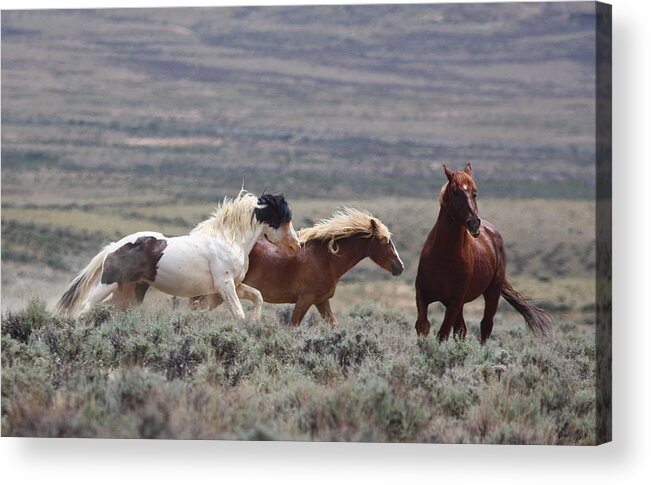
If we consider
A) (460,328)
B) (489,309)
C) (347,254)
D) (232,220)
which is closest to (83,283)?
(232,220)

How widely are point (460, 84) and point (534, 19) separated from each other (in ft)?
2.75

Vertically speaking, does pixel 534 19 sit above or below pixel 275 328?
above

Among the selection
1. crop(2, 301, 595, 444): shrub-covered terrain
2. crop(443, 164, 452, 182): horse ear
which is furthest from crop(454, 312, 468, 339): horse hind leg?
crop(443, 164, 452, 182): horse ear

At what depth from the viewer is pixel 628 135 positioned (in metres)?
12.7

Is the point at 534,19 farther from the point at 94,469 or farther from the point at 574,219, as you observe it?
the point at 94,469

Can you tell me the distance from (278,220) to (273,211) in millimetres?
104

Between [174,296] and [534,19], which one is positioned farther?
[174,296]

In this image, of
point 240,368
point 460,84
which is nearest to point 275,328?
point 240,368

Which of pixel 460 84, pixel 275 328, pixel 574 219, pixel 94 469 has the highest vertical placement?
pixel 460 84

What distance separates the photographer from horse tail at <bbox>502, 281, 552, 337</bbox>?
13328mm

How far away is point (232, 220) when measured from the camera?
13992 millimetres

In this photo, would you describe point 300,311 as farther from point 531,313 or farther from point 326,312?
point 531,313

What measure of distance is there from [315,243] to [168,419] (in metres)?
2.36

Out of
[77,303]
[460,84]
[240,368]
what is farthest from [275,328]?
[460,84]
